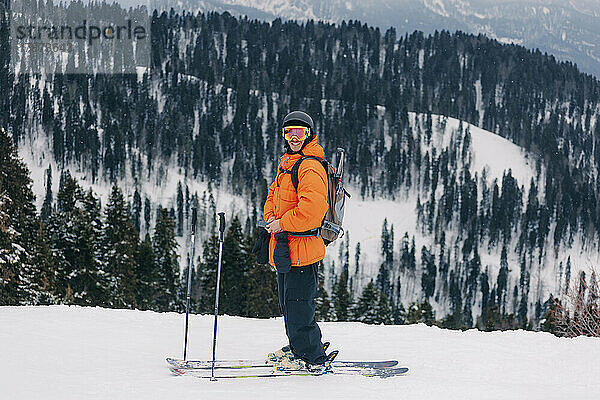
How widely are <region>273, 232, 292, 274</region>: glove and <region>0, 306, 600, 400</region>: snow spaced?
1.22m

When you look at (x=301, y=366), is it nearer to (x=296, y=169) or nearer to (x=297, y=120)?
(x=296, y=169)

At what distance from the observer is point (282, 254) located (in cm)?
620

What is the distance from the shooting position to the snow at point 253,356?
5.80 m

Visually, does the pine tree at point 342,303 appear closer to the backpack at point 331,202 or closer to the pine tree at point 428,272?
the backpack at point 331,202

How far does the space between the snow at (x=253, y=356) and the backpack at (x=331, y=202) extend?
1581 mm

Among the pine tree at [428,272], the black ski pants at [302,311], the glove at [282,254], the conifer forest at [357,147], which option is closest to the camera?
the glove at [282,254]

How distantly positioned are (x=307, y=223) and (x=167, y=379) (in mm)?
2220

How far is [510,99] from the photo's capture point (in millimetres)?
193000

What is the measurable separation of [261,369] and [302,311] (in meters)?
1.02

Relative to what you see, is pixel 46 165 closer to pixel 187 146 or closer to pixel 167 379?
pixel 187 146

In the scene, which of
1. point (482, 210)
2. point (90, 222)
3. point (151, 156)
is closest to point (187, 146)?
point (151, 156)

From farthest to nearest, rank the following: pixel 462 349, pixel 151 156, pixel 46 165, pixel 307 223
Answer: pixel 151 156, pixel 46 165, pixel 462 349, pixel 307 223

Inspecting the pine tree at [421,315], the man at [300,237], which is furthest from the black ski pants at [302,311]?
the pine tree at [421,315]

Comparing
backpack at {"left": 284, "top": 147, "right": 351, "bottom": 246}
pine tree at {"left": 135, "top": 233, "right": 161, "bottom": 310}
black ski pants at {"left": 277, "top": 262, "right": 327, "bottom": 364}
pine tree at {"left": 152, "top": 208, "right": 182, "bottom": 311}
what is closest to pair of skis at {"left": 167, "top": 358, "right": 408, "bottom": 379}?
black ski pants at {"left": 277, "top": 262, "right": 327, "bottom": 364}
